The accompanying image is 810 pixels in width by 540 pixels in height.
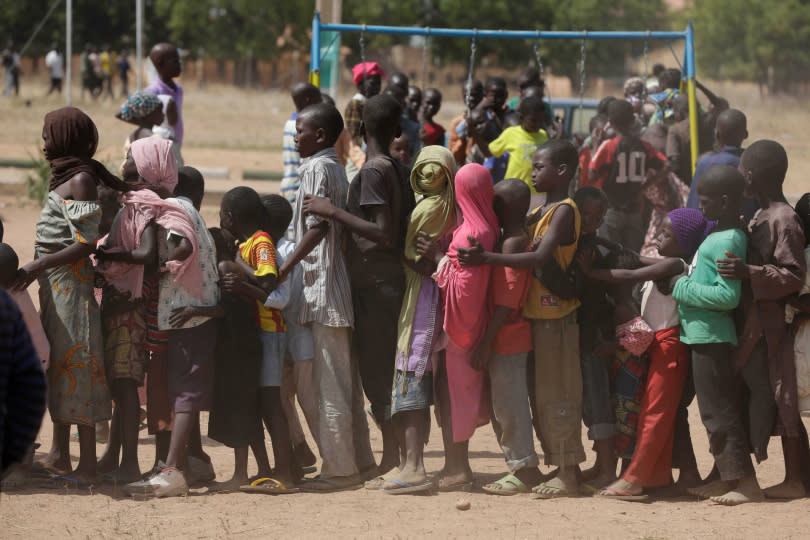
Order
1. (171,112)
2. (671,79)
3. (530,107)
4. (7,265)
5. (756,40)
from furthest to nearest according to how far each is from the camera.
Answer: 1. (756,40)
2. (671,79)
3. (530,107)
4. (171,112)
5. (7,265)

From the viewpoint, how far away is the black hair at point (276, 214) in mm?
5090

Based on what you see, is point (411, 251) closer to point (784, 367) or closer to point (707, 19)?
point (784, 367)

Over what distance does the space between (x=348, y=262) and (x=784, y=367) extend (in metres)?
2.06

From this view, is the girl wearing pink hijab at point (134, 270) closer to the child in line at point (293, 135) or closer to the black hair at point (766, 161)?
the child in line at point (293, 135)

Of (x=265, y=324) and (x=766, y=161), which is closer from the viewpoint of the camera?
(x=766, y=161)

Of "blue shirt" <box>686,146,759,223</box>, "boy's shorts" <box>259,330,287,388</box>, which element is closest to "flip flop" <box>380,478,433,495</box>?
"boy's shorts" <box>259,330,287,388</box>

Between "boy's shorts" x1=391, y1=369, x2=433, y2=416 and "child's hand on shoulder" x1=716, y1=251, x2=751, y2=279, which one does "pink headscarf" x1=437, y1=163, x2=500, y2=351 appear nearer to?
"boy's shorts" x1=391, y1=369, x2=433, y2=416

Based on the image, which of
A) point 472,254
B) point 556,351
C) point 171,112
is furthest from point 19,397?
point 171,112

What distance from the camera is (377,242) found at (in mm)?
4891

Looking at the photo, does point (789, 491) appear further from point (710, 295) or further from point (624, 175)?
point (624, 175)

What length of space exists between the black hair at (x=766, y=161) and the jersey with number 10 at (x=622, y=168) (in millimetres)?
3818

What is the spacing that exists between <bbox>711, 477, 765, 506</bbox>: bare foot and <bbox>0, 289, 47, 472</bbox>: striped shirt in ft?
10.9

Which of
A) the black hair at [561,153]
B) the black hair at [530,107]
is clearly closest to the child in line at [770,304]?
the black hair at [561,153]

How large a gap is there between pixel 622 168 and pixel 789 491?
4.27m
